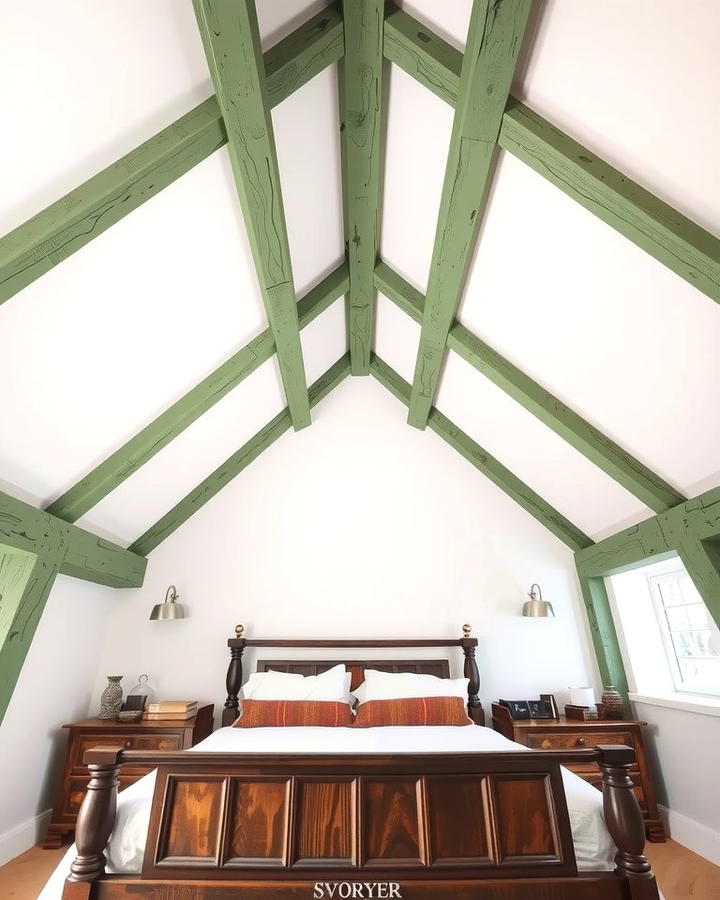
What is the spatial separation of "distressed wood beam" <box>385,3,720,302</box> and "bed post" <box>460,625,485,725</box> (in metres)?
2.73

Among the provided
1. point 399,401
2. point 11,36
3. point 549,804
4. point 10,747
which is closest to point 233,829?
point 549,804

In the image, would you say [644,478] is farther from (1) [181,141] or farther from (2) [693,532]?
(1) [181,141]

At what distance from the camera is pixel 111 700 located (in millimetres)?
3305

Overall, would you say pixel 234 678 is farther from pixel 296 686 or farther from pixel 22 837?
pixel 22 837

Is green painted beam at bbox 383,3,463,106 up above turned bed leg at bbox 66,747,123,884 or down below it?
above

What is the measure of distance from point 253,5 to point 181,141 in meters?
0.51

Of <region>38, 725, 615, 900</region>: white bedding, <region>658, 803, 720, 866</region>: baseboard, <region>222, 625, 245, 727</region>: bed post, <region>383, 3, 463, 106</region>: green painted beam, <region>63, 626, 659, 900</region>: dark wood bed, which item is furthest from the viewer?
<region>222, 625, 245, 727</region>: bed post

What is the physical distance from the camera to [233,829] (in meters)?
1.57

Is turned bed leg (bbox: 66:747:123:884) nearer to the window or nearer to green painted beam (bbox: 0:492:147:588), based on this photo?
green painted beam (bbox: 0:492:147:588)

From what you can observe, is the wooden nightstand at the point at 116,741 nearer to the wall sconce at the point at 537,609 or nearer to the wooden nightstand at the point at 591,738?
the wooden nightstand at the point at 591,738

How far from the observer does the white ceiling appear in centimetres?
153

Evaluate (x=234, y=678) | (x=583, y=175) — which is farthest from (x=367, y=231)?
(x=234, y=678)

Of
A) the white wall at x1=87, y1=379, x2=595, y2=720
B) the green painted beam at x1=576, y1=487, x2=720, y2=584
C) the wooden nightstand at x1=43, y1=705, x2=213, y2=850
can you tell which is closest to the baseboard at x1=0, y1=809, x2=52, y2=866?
the wooden nightstand at x1=43, y1=705, x2=213, y2=850

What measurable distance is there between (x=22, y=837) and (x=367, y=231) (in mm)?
4047
